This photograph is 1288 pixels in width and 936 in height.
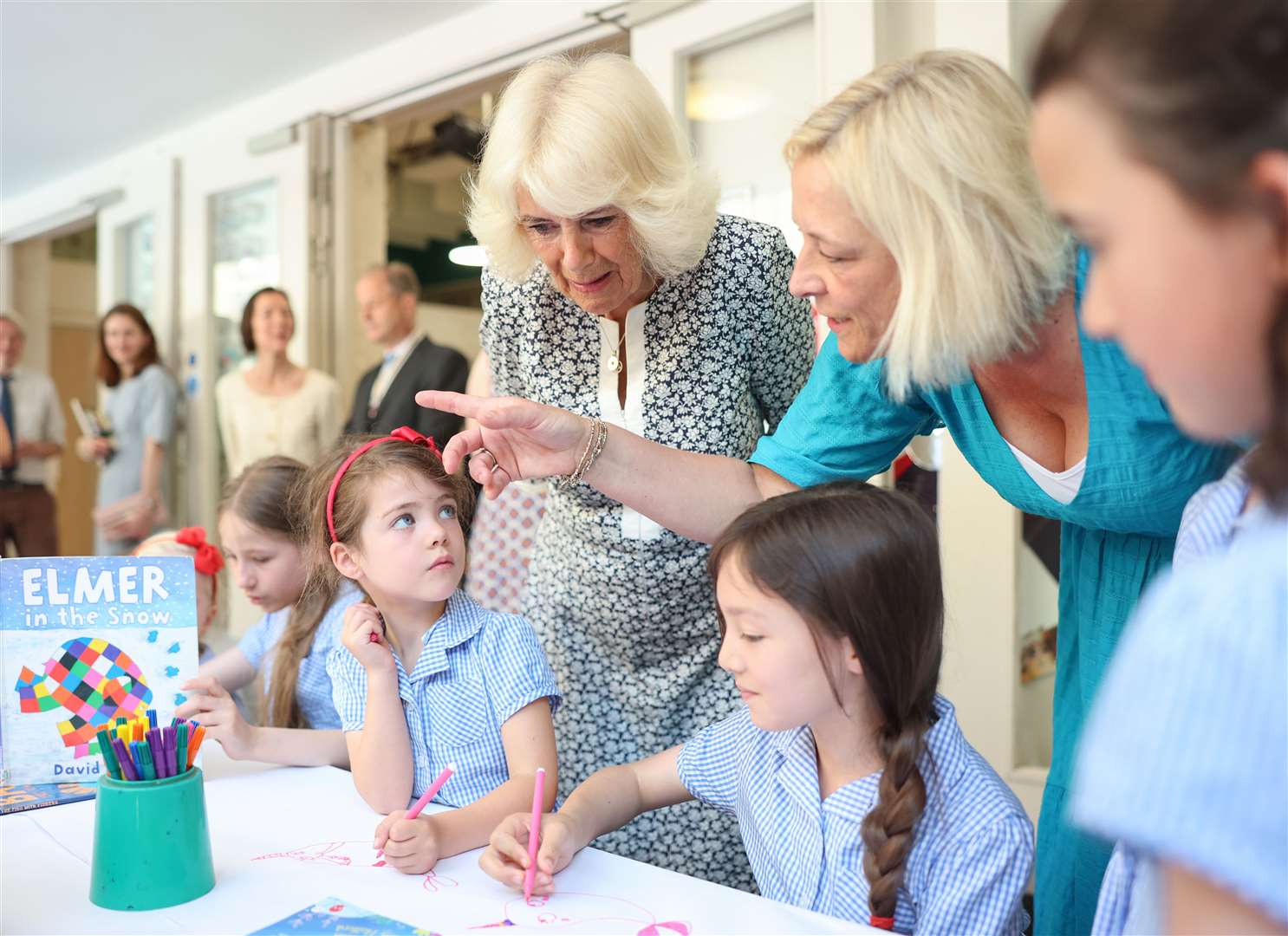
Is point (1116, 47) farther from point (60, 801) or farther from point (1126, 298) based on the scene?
point (60, 801)

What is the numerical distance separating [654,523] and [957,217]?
0.71 metres

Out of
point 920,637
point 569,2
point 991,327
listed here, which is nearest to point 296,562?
point 920,637

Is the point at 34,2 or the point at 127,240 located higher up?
the point at 34,2

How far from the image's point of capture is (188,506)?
17.8 feet

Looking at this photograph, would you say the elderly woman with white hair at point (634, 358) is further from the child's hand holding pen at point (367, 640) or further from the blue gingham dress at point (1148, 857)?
the blue gingham dress at point (1148, 857)

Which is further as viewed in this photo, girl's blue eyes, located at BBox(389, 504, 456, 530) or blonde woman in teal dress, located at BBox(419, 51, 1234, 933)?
girl's blue eyes, located at BBox(389, 504, 456, 530)

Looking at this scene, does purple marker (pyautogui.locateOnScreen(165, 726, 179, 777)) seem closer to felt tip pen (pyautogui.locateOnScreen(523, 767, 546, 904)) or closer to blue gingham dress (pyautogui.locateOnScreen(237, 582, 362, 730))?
felt tip pen (pyautogui.locateOnScreen(523, 767, 546, 904))

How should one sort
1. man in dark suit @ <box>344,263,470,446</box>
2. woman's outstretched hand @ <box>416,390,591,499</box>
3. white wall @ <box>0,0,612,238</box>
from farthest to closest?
1. white wall @ <box>0,0,612,238</box>
2. man in dark suit @ <box>344,263,470,446</box>
3. woman's outstretched hand @ <box>416,390,591,499</box>

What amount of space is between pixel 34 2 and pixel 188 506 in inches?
90.3

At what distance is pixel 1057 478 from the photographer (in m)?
1.06

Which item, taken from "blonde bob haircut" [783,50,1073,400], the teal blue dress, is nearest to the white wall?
the teal blue dress

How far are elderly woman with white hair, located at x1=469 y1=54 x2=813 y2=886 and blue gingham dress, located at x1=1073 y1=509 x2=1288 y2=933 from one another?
1047 mm

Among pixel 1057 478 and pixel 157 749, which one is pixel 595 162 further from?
pixel 157 749

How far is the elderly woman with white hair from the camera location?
1.46 meters
